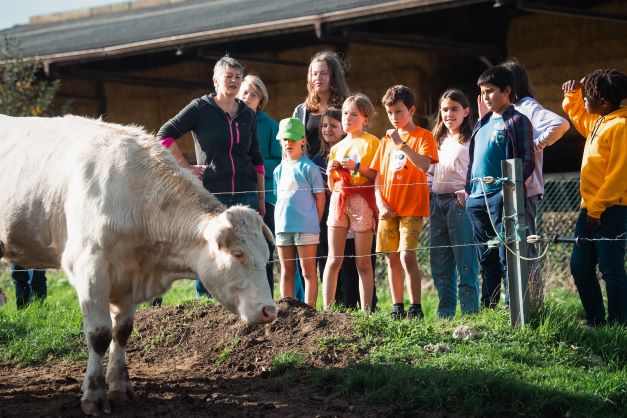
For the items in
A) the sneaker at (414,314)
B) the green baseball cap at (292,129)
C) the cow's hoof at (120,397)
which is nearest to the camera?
→ the cow's hoof at (120,397)

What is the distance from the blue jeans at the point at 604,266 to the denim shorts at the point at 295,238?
7.69ft

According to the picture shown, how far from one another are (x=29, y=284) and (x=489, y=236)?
18.4 ft

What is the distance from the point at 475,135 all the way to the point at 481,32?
6657mm

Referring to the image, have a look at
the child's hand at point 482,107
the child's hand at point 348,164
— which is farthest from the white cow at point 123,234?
the child's hand at point 482,107

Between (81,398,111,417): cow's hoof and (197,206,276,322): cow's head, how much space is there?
3.57 ft

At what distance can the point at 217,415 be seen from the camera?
6766 mm

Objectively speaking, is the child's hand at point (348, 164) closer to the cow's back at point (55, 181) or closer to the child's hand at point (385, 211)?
the child's hand at point (385, 211)

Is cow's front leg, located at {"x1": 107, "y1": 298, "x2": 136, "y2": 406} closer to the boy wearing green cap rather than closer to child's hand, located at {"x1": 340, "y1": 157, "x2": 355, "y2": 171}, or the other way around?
the boy wearing green cap

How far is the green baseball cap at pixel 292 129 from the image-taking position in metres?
9.45

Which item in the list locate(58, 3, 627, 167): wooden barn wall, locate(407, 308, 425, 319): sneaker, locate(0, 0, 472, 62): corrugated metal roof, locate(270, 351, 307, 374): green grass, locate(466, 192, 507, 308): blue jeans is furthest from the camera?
locate(58, 3, 627, 167): wooden barn wall

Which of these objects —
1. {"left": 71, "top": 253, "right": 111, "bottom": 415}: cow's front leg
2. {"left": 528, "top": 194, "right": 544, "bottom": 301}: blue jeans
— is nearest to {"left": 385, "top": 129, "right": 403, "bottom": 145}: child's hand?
{"left": 528, "top": 194, "right": 544, "bottom": 301}: blue jeans

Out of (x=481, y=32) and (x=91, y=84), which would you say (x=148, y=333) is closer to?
(x=481, y=32)

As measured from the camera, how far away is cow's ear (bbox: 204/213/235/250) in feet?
22.7

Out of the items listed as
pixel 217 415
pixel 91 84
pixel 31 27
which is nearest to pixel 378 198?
pixel 217 415
